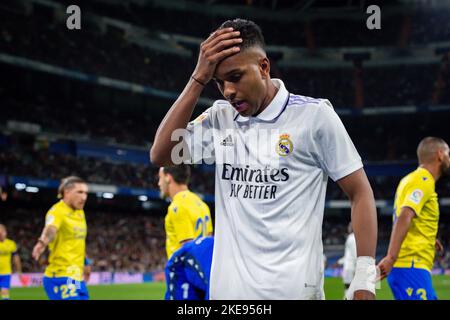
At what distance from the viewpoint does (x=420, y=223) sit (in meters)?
5.55

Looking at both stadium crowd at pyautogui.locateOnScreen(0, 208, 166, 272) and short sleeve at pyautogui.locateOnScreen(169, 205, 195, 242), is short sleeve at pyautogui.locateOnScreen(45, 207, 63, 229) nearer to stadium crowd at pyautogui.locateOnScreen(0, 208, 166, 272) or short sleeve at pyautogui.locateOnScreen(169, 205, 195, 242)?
short sleeve at pyautogui.locateOnScreen(169, 205, 195, 242)

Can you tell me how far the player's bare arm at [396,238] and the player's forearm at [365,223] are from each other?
259 cm

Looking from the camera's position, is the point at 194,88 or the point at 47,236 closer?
the point at 194,88

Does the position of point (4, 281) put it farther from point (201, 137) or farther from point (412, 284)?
point (201, 137)

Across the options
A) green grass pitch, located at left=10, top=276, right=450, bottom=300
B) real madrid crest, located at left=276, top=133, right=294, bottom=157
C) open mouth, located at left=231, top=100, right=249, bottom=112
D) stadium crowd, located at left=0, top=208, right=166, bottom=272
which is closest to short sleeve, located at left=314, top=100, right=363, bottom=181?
real madrid crest, located at left=276, top=133, right=294, bottom=157

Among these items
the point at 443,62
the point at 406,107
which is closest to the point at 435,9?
the point at 443,62

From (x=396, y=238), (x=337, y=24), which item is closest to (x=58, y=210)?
(x=396, y=238)

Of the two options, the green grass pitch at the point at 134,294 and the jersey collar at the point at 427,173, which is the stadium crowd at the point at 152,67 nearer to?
the green grass pitch at the point at 134,294

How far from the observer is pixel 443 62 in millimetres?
44375

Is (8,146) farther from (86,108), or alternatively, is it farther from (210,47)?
(210,47)

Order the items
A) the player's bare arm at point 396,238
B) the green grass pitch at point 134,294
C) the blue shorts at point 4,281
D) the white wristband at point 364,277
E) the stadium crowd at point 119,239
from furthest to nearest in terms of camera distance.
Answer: the stadium crowd at point 119,239
the green grass pitch at point 134,294
the blue shorts at point 4,281
the player's bare arm at point 396,238
the white wristband at point 364,277

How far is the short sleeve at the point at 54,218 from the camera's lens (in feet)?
23.9

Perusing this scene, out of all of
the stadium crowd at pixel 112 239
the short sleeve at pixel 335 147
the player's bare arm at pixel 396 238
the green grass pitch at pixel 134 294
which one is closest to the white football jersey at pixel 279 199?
the short sleeve at pixel 335 147

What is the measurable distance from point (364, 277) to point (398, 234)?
9.97ft
